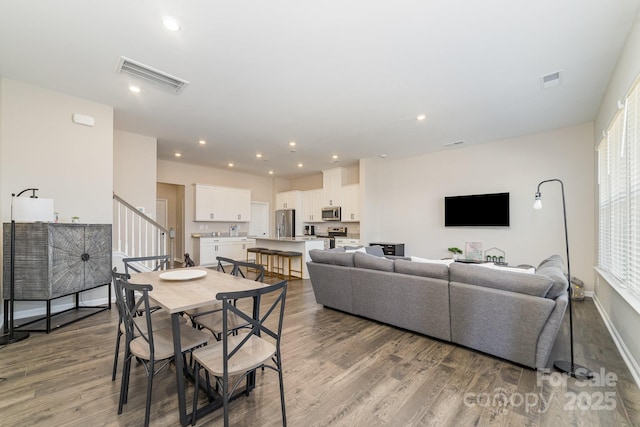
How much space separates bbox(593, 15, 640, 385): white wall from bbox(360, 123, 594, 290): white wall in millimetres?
1452

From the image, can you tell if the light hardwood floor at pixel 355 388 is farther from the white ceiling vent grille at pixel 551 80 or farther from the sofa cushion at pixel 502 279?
the white ceiling vent grille at pixel 551 80

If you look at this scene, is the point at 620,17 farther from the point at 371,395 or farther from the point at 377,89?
the point at 371,395

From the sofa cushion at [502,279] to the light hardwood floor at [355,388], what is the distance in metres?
0.70

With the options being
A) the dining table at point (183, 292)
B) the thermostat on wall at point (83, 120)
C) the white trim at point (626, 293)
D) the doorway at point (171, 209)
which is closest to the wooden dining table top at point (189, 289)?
the dining table at point (183, 292)

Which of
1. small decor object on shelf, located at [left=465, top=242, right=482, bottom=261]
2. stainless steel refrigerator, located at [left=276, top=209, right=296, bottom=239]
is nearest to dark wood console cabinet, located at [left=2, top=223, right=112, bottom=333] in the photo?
stainless steel refrigerator, located at [left=276, top=209, right=296, bottom=239]

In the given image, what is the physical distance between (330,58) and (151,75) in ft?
6.99

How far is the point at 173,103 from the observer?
397 cm

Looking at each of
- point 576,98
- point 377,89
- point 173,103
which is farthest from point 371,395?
point 576,98

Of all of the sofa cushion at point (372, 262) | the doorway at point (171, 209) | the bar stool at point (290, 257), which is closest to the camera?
the sofa cushion at point (372, 262)

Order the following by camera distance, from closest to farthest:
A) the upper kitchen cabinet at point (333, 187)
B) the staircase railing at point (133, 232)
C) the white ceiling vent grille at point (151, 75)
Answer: the white ceiling vent grille at point (151, 75) < the staircase railing at point (133, 232) < the upper kitchen cabinet at point (333, 187)

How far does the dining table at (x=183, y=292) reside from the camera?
65.2 inches

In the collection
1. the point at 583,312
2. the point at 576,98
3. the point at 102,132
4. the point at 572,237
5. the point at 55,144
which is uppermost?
the point at 576,98

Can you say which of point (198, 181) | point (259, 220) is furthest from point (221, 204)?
point (259, 220)

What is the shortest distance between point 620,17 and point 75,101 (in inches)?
244
